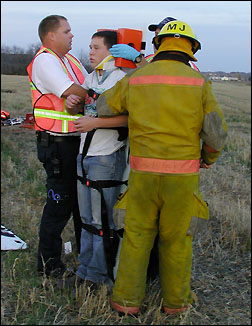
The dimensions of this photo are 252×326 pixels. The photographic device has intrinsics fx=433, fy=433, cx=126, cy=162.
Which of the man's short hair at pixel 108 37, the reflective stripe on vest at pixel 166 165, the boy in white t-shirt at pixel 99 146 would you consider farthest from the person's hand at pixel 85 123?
the man's short hair at pixel 108 37

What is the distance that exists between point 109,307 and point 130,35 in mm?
2231

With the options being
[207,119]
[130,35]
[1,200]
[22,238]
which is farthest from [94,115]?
[1,200]

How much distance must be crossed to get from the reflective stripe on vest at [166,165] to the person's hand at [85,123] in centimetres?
50

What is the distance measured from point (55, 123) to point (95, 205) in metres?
0.79

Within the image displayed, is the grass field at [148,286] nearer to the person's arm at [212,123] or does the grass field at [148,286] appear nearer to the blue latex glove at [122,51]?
the person's arm at [212,123]

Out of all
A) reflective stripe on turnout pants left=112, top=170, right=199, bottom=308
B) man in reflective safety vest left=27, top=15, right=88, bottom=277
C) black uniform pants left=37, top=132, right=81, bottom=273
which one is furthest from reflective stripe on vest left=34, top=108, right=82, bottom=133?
reflective stripe on turnout pants left=112, top=170, right=199, bottom=308

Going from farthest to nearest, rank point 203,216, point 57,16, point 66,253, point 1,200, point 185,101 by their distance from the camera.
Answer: point 1,200, point 66,253, point 57,16, point 203,216, point 185,101

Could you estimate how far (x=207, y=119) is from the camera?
3125 millimetres

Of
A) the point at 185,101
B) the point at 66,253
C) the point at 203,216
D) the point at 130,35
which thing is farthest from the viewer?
the point at 66,253

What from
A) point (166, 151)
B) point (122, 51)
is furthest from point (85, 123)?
point (166, 151)

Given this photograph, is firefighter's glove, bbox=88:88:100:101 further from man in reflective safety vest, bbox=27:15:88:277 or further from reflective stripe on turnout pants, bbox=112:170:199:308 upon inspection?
reflective stripe on turnout pants, bbox=112:170:199:308

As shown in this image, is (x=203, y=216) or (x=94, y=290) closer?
(x=203, y=216)

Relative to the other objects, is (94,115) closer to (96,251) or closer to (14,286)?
A: (96,251)

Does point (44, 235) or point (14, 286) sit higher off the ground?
point (44, 235)
